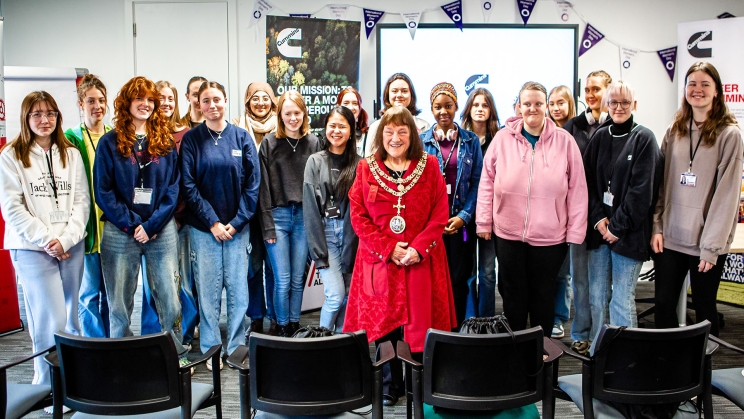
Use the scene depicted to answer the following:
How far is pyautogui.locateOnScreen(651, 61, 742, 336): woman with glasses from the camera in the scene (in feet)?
9.42

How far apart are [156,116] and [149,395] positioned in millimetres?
1672

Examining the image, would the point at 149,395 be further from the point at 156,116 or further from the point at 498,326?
the point at 156,116

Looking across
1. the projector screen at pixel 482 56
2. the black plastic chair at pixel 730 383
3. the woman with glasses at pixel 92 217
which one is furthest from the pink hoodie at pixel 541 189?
the projector screen at pixel 482 56

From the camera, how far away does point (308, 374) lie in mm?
1886

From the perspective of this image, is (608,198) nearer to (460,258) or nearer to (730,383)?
(460,258)

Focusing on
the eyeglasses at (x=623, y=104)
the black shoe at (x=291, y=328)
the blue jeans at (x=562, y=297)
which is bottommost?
the black shoe at (x=291, y=328)

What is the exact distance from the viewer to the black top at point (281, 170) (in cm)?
356

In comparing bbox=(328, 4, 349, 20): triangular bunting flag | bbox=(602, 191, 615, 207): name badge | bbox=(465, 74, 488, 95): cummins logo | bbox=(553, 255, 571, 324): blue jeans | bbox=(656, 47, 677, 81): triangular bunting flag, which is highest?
bbox=(328, 4, 349, 20): triangular bunting flag

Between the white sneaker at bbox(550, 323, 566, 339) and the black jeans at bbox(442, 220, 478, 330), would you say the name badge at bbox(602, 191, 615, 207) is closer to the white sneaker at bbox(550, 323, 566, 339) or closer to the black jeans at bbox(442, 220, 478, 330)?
the black jeans at bbox(442, 220, 478, 330)

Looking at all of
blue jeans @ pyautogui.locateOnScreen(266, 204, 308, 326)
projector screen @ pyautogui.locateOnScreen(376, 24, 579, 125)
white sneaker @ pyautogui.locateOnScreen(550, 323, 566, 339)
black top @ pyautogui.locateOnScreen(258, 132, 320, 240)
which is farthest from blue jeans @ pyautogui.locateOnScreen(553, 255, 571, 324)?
projector screen @ pyautogui.locateOnScreen(376, 24, 579, 125)

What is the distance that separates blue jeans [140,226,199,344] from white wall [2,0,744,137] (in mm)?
2556

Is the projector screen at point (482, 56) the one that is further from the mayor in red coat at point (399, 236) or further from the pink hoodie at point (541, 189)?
the mayor in red coat at point (399, 236)

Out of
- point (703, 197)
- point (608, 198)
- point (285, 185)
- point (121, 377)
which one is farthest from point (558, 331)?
point (121, 377)

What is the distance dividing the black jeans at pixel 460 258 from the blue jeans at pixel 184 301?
4.98ft
